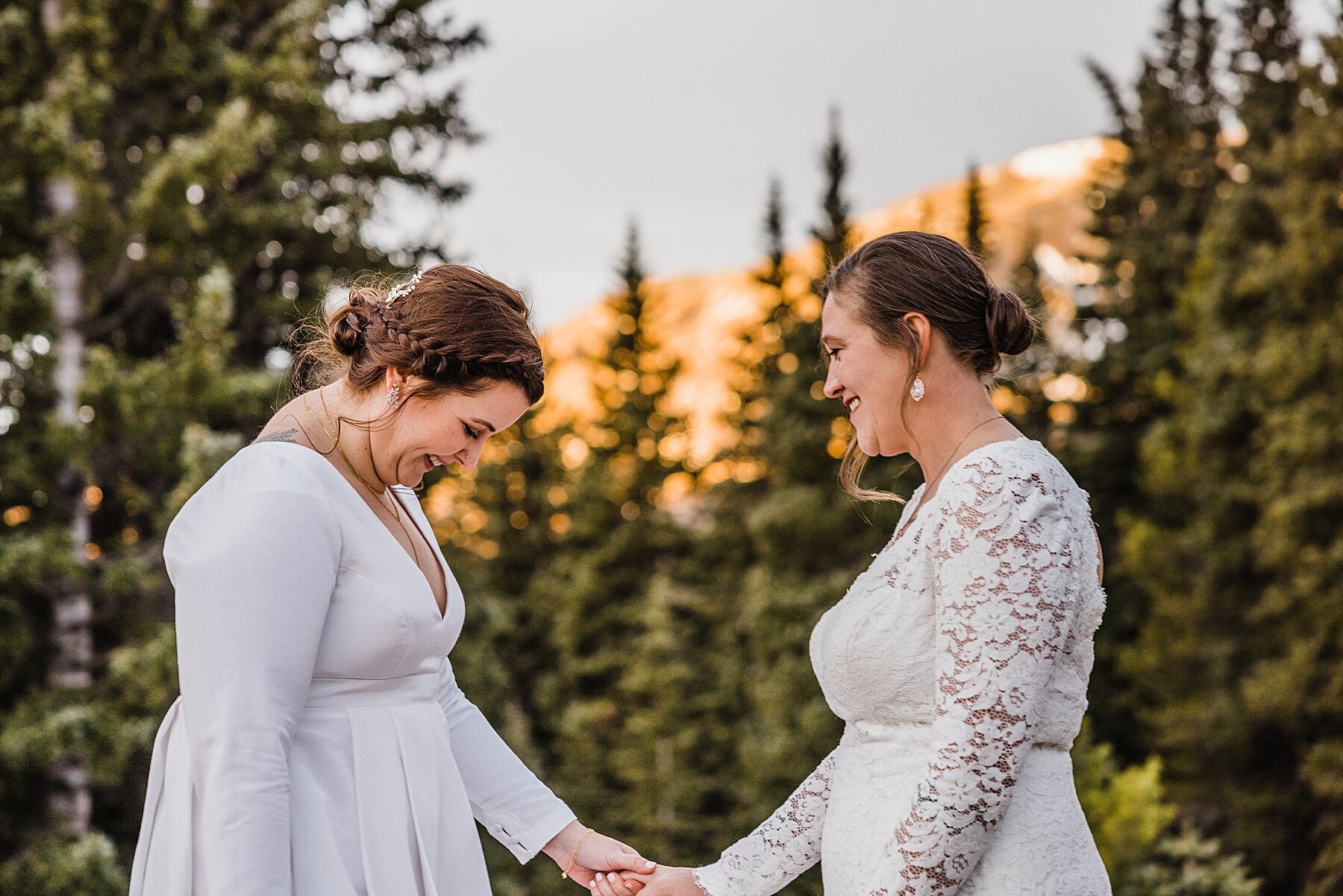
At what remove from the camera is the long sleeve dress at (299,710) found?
1.99m

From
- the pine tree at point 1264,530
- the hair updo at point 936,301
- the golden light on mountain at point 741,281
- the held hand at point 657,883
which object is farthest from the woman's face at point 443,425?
the golden light on mountain at point 741,281

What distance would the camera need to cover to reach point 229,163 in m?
11.8

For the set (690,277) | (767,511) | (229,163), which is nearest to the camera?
(229,163)

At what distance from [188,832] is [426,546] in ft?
2.44

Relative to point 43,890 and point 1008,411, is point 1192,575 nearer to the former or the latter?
point 1008,411

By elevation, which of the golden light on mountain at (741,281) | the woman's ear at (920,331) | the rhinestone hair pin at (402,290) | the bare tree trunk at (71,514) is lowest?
the golden light on mountain at (741,281)

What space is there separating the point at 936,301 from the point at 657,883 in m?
1.60

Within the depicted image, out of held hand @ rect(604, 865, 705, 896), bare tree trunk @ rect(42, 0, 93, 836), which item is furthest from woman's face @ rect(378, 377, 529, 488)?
bare tree trunk @ rect(42, 0, 93, 836)

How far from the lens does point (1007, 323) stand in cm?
236

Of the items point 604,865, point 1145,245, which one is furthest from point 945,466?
point 1145,245

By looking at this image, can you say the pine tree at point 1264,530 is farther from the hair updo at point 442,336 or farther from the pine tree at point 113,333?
the hair updo at point 442,336

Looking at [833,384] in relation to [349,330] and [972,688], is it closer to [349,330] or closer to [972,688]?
[972,688]

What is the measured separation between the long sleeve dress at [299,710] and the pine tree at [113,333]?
338 inches

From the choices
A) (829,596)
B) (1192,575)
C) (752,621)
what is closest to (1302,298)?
(1192,575)
